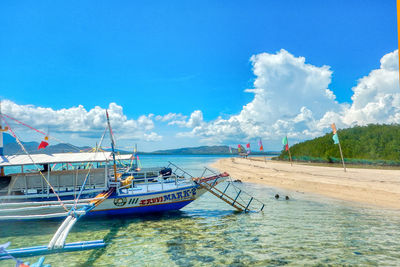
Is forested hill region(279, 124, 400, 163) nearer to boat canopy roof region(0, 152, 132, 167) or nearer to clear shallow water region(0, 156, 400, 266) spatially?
clear shallow water region(0, 156, 400, 266)

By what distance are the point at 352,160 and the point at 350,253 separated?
172 feet

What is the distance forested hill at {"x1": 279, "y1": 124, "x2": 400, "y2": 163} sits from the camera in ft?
174

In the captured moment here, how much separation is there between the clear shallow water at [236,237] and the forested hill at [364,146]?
43100 millimetres

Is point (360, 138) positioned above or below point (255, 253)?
above

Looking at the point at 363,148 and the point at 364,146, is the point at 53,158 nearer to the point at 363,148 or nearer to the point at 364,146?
the point at 363,148

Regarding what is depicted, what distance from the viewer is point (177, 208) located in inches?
704

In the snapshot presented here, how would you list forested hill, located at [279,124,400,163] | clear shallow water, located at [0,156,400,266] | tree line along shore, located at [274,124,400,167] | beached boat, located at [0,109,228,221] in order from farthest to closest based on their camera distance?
1. forested hill, located at [279,124,400,163]
2. tree line along shore, located at [274,124,400,167]
3. beached boat, located at [0,109,228,221]
4. clear shallow water, located at [0,156,400,266]

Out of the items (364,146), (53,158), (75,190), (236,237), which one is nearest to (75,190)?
(75,190)

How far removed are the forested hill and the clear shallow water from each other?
141 ft

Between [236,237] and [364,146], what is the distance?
197 feet

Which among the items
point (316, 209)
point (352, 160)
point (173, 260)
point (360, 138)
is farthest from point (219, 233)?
point (360, 138)

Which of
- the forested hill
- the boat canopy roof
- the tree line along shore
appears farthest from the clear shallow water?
the forested hill

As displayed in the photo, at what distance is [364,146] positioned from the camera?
5978cm

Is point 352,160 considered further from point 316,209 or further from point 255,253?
point 255,253
